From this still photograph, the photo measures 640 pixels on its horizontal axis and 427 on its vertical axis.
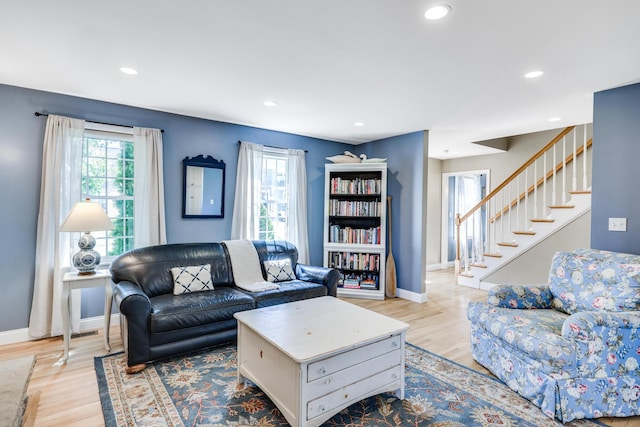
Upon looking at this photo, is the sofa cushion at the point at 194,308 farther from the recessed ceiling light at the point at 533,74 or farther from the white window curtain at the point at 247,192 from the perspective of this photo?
the recessed ceiling light at the point at 533,74

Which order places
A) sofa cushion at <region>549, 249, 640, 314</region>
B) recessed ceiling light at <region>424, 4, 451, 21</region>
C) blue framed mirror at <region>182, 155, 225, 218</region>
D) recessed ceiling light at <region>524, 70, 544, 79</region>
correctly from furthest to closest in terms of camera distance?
blue framed mirror at <region>182, 155, 225, 218</region>
recessed ceiling light at <region>524, 70, 544, 79</region>
sofa cushion at <region>549, 249, 640, 314</region>
recessed ceiling light at <region>424, 4, 451, 21</region>

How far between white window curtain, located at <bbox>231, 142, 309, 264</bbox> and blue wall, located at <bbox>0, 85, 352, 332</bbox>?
0.11 metres

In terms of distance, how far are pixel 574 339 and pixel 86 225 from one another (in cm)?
377

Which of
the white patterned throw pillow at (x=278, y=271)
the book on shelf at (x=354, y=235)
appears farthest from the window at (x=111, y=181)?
the book on shelf at (x=354, y=235)

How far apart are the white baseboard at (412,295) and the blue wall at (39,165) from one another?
268 cm

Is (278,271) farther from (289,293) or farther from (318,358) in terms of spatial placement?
(318,358)

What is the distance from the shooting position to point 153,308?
8.82ft

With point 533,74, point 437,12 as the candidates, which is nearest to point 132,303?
point 437,12

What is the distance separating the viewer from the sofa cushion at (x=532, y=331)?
197cm

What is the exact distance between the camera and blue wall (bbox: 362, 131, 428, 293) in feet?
15.3

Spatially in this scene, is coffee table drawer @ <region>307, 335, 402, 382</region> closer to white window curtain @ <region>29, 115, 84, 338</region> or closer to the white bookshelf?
the white bookshelf

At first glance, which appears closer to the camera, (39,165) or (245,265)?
(39,165)

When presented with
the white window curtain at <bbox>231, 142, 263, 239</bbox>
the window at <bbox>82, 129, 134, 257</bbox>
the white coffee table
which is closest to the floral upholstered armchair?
the white coffee table

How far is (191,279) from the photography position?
10.7 feet
